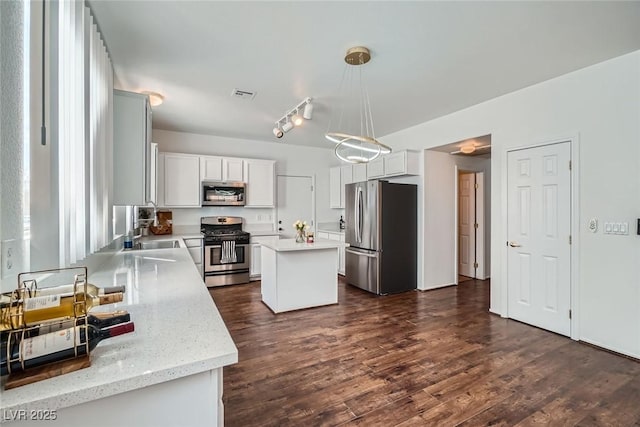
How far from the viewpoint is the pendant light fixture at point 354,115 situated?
2607 millimetres

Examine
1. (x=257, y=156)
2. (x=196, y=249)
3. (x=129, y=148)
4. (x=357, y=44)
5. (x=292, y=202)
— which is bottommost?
(x=196, y=249)

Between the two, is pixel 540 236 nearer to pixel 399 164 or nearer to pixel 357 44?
pixel 399 164

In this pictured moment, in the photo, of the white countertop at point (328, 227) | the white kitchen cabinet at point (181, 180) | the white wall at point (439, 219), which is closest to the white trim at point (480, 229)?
the white wall at point (439, 219)

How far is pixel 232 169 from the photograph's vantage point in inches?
209

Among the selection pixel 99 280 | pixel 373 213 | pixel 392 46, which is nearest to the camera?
pixel 99 280

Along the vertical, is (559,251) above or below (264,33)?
below

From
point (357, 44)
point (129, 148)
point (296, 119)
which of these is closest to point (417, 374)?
point (357, 44)

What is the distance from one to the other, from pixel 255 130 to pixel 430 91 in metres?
2.94

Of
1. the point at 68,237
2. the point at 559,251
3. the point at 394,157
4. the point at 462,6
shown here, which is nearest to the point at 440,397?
the point at 559,251

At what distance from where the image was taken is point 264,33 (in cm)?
230

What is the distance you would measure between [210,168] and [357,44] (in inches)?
140

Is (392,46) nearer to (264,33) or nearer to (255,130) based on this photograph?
(264,33)

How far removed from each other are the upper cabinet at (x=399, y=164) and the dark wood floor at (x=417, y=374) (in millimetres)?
2222

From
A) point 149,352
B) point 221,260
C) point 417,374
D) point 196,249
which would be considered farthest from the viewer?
point 221,260
